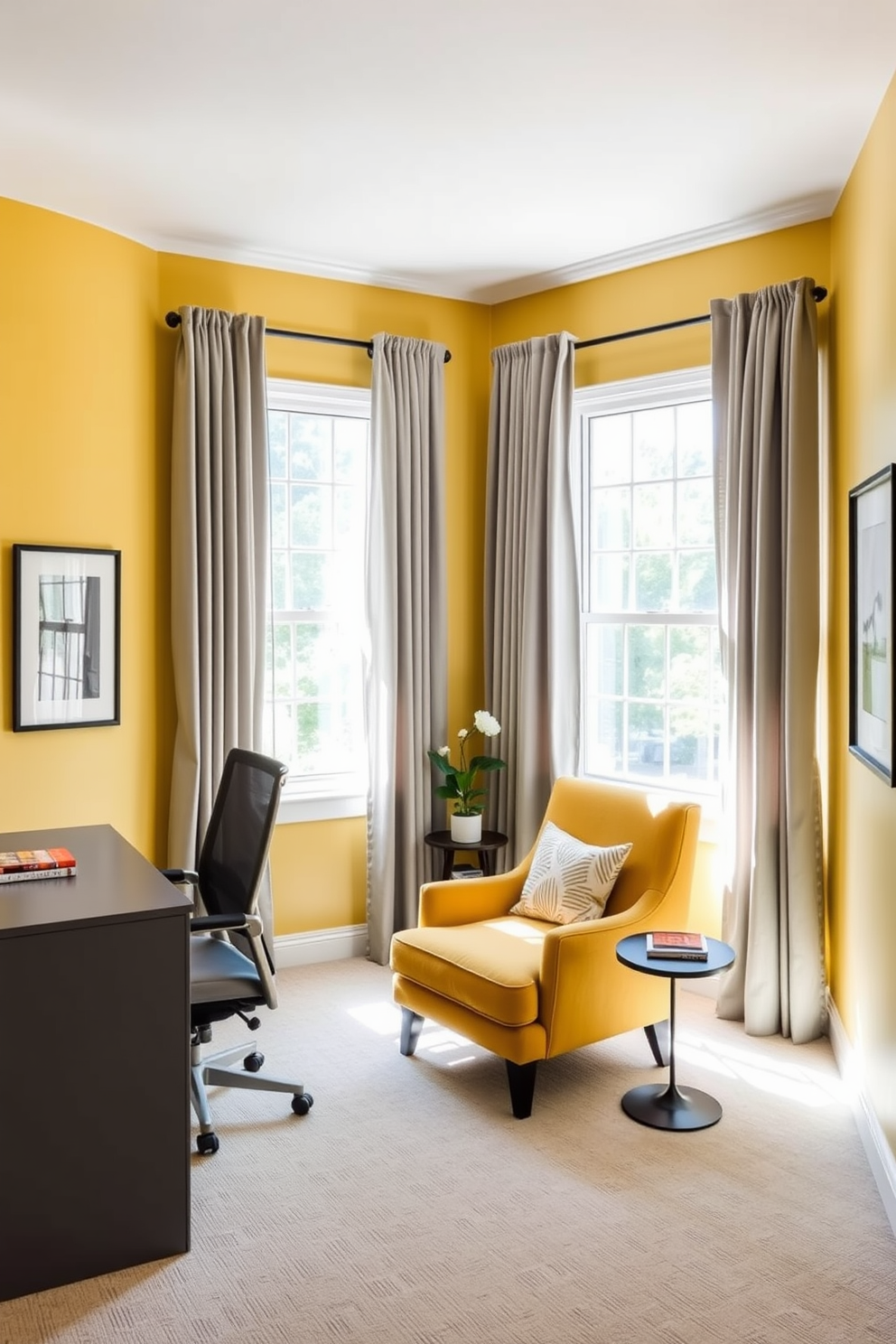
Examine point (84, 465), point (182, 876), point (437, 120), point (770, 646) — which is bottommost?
point (182, 876)

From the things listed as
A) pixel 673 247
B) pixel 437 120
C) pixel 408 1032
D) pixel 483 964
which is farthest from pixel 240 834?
pixel 673 247

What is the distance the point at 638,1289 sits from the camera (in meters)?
2.46

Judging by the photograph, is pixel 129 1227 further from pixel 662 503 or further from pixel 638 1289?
pixel 662 503

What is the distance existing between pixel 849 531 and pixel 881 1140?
1761 mm

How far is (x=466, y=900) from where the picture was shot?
3963 mm

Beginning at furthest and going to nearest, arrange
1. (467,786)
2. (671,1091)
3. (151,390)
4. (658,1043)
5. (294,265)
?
(467,786) < (294,265) < (151,390) < (658,1043) < (671,1091)

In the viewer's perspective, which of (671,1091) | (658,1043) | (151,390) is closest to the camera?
(671,1091)

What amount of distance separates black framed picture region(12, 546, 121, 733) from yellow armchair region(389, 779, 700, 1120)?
145 centimetres

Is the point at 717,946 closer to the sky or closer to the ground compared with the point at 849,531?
closer to the ground

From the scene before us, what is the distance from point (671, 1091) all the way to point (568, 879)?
0.75 m

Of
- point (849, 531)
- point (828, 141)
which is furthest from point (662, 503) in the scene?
point (828, 141)

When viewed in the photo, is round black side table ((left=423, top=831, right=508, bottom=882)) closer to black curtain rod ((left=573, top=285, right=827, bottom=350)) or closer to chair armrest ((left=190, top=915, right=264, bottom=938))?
chair armrest ((left=190, top=915, right=264, bottom=938))

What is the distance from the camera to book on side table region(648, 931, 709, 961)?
321 centimetres

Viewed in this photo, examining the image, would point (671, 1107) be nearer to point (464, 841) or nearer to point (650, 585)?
point (464, 841)
